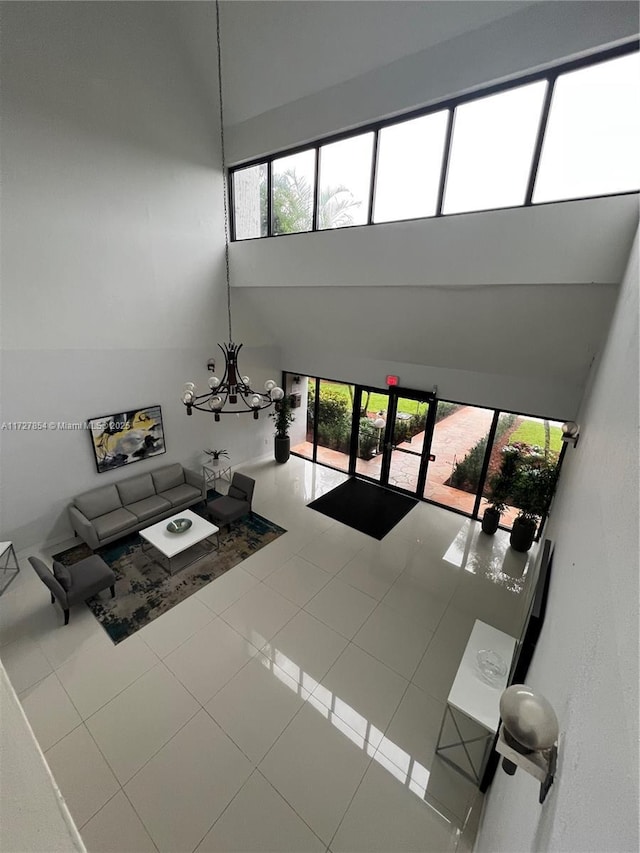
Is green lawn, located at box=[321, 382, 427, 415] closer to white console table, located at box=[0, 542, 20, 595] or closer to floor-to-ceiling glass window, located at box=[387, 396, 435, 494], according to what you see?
floor-to-ceiling glass window, located at box=[387, 396, 435, 494]

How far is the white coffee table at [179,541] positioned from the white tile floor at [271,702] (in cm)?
67

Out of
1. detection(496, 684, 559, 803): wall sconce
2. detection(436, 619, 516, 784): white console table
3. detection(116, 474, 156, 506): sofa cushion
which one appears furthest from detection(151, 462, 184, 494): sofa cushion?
detection(496, 684, 559, 803): wall sconce

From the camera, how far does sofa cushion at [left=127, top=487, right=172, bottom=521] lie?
5.59 meters

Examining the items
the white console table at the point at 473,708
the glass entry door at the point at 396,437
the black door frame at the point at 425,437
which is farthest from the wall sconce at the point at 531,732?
the glass entry door at the point at 396,437

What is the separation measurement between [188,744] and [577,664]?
10.8ft

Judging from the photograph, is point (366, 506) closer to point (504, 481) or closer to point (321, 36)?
point (504, 481)

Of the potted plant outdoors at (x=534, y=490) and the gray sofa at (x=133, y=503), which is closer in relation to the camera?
the potted plant outdoors at (x=534, y=490)

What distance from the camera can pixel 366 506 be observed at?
6668 mm

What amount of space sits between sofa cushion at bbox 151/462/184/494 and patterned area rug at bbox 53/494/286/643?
988 millimetres

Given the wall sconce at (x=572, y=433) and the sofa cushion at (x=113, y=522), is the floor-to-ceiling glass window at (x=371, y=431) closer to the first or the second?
the wall sconce at (x=572, y=433)

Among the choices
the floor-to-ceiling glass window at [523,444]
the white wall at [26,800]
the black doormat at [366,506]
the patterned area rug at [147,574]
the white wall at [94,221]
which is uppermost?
the white wall at [94,221]

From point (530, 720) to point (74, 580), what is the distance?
189 inches

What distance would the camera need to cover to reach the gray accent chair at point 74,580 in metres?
3.93

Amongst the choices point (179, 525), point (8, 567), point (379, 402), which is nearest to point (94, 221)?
→ point (179, 525)
